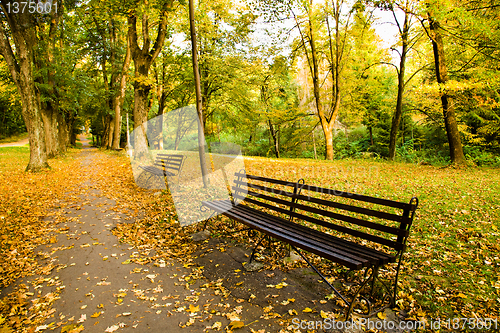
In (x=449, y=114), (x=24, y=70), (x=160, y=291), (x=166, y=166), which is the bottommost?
(x=160, y=291)

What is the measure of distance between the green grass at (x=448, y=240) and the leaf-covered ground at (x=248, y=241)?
0.5 inches

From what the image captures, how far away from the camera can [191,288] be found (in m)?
3.18

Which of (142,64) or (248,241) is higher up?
(142,64)

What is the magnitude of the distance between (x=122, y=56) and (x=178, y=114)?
6.52 metres

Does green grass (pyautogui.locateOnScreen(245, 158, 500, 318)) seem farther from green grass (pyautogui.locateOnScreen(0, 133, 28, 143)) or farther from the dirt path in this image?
green grass (pyautogui.locateOnScreen(0, 133, 28, 143))

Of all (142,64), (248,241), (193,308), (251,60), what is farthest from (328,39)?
(193,308)

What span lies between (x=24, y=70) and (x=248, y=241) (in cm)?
990

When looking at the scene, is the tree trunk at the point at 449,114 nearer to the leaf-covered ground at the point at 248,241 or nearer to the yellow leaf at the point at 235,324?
the leaf-covered ground at the point at 248,241

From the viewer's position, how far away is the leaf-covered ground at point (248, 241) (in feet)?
8.66

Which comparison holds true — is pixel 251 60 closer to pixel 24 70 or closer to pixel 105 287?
pixel 24 70

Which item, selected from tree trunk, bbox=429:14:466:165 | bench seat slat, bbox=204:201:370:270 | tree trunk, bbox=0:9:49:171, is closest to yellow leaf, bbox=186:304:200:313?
bench seat slat, bbox=204:201:370:270

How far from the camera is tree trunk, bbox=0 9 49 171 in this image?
8.69m

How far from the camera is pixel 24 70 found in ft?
28.8

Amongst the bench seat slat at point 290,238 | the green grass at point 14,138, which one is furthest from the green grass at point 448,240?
the green grass at point 14,138
